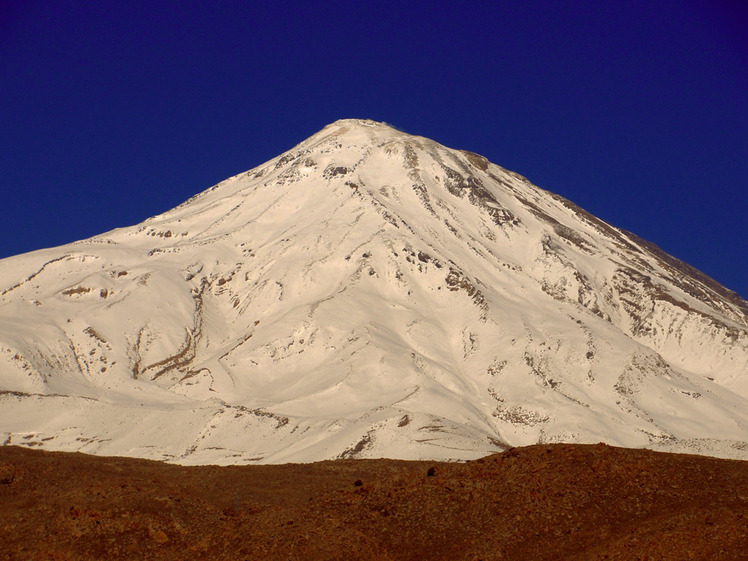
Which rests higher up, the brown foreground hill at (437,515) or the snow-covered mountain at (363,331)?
the snow-covered mountain at (363,331)

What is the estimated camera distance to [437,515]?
24047 millimetres

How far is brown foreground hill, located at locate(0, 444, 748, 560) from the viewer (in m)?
21.5

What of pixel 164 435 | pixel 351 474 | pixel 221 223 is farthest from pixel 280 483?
pixel 221 223

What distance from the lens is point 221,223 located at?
140 meters

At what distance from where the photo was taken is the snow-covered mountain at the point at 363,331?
8412cm

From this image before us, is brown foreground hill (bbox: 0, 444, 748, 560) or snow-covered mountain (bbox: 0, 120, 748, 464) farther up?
snow-covered mountain (bbox: 0, 120, 748, 464)

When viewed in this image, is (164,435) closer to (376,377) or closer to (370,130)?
(376,377)

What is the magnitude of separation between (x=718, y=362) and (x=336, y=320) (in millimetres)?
50789

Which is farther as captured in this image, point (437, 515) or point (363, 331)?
point (363, 331)

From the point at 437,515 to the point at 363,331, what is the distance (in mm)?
78693

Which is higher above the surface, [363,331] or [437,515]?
[363,331]

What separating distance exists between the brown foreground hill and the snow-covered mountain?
4102 centimetres

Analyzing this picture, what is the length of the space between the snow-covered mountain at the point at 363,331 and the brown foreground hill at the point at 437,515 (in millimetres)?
41017

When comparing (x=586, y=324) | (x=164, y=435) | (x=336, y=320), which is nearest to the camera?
(x=164, y=435)
